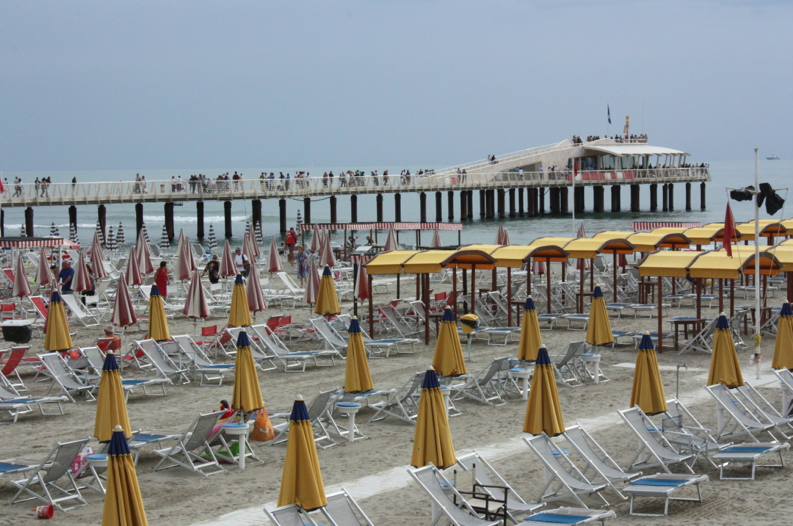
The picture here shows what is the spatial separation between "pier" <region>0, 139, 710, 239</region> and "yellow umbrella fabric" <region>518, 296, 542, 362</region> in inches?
1123

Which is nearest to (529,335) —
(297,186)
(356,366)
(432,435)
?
(356,366)

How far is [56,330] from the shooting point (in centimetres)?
1271

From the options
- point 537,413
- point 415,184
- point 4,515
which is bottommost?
point 4,515

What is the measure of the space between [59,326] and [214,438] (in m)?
4.83

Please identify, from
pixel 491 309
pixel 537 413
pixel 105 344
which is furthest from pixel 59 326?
pixel 491 309

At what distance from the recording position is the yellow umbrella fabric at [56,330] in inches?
499

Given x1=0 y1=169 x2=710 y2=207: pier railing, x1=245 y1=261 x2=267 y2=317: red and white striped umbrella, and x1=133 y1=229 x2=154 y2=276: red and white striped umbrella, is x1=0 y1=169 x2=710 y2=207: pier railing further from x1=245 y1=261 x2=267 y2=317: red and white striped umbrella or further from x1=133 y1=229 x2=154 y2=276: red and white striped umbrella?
x1=245 y1=261 x2=267 y2=317: red and white striped umbrella

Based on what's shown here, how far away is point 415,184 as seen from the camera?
50688 millimetres

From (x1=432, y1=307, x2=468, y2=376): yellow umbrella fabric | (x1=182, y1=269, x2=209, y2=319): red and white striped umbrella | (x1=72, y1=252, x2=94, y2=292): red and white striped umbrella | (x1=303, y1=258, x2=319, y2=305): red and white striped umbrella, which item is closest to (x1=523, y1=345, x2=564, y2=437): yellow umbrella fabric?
(x1=432, y1=307, x2=468, y2=376): yellow umbrella fabric

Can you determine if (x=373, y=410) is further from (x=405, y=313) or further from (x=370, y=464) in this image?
(x=405, y=313)

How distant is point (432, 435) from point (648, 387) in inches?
101

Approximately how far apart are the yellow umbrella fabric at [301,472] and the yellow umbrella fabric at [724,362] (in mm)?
4829

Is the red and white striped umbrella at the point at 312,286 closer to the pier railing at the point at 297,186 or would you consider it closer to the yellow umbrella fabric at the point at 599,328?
the yellow umbrella fabric at the point at 599,328

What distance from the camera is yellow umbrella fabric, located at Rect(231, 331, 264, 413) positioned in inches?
361
